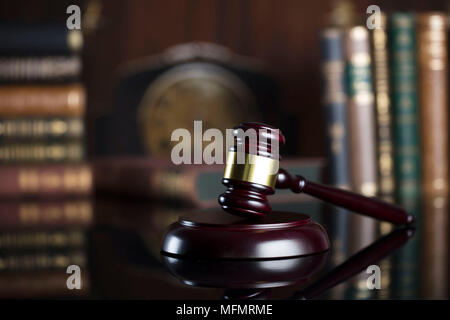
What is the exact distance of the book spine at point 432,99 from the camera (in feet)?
5.36

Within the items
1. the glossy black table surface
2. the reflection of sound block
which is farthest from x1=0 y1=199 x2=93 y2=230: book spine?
the reflection of sound block

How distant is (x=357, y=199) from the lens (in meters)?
0.96

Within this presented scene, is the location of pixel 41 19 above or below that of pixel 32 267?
above

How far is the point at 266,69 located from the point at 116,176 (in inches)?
24.9

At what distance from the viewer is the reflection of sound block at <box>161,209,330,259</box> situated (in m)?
0.73

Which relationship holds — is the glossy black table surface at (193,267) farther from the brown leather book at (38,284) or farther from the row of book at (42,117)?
the row of book at (42,117)

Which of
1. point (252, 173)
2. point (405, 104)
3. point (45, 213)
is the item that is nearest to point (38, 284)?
point (252, 173)

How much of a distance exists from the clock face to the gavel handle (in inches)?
36.0

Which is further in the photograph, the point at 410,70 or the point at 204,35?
the point at 204,35

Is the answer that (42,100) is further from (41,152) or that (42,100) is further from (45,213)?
(45,213)

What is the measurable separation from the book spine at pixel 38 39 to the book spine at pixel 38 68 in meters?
0.02

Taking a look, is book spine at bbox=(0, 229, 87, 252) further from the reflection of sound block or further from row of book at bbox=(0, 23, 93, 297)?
row of book at bbox=(0, 23, 93, 297)

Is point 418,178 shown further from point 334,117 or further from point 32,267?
point 32,267
